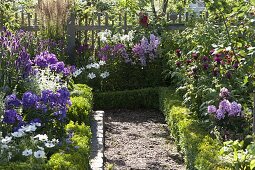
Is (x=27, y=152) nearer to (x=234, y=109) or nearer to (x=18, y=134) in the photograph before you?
(x=18, y=134)

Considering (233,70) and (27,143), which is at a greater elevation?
(233,70)

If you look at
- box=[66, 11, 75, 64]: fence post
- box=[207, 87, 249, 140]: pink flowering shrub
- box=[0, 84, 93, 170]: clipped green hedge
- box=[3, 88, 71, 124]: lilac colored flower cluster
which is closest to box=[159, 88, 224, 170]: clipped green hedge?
box=[207, 87, 249, 140]: pink flowering shrub

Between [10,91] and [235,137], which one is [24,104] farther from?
[235,137]

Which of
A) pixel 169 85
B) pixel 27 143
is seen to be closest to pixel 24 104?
pixel 27 143

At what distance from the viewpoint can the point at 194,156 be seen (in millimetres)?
4867

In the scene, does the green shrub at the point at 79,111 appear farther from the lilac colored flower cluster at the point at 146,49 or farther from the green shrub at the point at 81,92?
the lilac colored flower cluster at the point at 146,49

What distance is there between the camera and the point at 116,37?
29.5ft

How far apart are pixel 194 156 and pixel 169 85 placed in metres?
3.87

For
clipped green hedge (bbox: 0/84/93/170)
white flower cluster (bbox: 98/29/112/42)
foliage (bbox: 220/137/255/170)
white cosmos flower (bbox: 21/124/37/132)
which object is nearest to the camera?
clipped green hedge (bbox: 0/84/93/170)

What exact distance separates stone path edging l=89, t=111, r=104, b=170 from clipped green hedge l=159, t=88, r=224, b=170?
0.86m

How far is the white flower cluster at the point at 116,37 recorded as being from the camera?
29.2 feet

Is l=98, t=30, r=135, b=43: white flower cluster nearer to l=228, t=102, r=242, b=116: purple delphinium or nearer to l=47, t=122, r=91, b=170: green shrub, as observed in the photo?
l=47, t=122, r=91, b=170: green shrub

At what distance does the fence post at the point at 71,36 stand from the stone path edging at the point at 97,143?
252 centimetres

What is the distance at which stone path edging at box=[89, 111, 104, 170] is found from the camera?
5.18 metres
